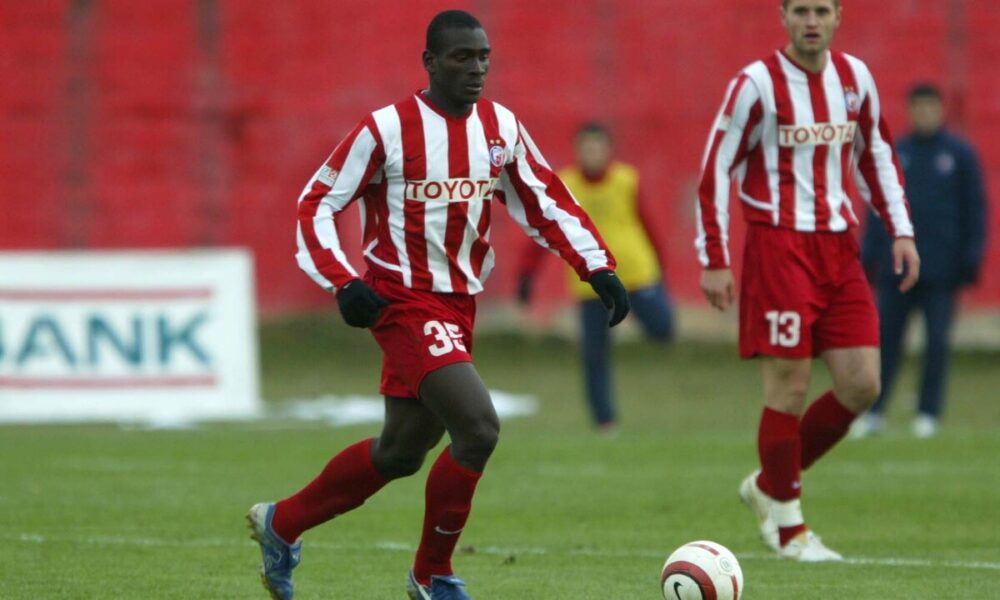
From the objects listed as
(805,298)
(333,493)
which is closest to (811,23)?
(805,298)

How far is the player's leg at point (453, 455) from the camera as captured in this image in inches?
225

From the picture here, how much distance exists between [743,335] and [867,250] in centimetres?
531

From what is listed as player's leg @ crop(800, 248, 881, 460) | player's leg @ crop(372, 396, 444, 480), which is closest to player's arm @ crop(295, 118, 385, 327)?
player's leg @ crop(372, 396, 444, 480)

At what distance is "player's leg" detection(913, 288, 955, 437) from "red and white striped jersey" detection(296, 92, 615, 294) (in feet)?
20.9

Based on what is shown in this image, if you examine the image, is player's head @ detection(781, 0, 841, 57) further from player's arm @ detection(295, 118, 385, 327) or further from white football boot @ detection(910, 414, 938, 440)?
white football boot @ detection(910, 414, 938, 440)

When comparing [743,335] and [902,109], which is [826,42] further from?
[902,109]

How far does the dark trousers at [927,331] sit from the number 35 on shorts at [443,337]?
6670mm

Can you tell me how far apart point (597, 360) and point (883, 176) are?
509 centimetres

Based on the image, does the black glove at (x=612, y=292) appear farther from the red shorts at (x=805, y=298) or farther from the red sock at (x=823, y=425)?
the red sock at (x=823, y=425)

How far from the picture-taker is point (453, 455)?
5.80 metres

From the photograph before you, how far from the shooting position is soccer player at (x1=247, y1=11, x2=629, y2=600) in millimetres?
5770

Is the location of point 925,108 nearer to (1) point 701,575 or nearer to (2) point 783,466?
(2) point 783,466

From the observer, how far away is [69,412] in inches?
521

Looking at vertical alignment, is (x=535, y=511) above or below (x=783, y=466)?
below
